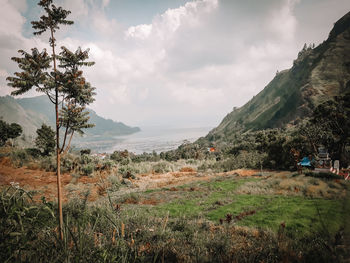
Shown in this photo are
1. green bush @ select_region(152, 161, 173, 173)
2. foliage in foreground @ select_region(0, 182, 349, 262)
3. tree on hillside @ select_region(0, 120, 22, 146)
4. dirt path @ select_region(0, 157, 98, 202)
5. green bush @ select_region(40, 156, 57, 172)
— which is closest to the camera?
foliage in foreground @ select_region(0, 182, 349, 262)

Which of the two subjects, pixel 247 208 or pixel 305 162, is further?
pixel 305 162

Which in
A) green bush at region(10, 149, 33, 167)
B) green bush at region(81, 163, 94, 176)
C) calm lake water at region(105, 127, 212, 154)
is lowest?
calm lake water at region(105, 127, 212, 154)

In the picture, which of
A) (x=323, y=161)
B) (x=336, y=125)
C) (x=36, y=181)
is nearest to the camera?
(x=36, y=181)

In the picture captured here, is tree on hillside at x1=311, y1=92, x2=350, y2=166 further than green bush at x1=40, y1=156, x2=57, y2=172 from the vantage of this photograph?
Yes

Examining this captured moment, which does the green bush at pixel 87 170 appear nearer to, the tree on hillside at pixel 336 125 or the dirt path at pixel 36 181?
the dirt path at pixel 36 181

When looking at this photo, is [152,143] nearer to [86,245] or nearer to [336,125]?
[336,125]

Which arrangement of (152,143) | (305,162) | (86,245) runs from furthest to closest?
(152,143) < (305,162) < (86,245)

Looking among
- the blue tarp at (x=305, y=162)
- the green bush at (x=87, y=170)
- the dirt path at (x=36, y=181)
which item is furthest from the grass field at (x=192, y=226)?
the blue tarp at (x=305, y=162)

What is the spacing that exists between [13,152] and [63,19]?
2048 centimetres

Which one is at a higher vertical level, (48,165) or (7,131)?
(7,131)

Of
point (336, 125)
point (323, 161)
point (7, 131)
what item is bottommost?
point (323, 161)

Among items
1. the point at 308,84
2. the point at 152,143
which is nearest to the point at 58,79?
the point at 308,84

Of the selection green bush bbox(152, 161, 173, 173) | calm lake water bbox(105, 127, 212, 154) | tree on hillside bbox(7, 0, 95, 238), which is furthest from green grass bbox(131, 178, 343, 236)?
calm lake water bbox(105, 127, 212, 154)

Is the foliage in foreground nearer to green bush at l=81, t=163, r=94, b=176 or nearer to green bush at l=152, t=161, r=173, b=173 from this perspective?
green bush at l=81, t=163, r=94, b=176
